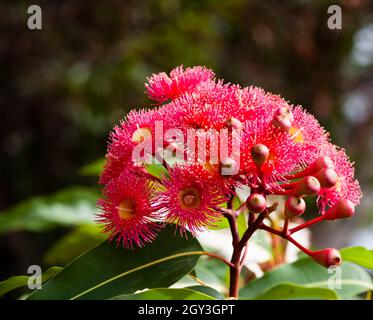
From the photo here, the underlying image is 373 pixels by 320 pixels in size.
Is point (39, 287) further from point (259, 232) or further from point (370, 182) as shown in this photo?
point (370, 182)

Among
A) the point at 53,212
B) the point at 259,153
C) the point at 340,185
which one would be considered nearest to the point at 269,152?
the point at 259,153

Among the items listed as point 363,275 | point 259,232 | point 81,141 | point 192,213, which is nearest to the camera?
point 192,213

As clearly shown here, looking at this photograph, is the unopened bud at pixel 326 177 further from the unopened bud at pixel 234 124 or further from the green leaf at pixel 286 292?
the green leaf at pixel 286 292

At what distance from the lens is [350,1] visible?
14.6 ft

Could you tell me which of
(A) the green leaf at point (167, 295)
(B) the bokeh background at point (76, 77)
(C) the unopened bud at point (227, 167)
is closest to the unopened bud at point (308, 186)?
(C) the unopened bud at point (227, 167)

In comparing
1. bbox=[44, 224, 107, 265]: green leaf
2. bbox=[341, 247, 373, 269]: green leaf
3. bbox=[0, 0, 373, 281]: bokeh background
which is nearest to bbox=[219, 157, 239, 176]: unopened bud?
bbox=[341, 247, 373, 269]: green leaf

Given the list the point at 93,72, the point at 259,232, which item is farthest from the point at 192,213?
the point at 93,72

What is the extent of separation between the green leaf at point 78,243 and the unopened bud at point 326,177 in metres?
0.92

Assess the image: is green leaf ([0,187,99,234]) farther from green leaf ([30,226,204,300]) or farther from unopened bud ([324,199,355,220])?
unopened bud ([324,199,355,220])

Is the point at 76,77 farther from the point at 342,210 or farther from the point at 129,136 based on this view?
the point at 342,210

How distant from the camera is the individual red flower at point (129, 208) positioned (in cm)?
86

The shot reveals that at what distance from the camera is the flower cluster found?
82 cm

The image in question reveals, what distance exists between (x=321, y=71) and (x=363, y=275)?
367 centimetres

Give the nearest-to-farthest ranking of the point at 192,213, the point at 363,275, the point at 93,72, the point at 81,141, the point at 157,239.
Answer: the point at 192,213 → the point at 157,239 → the point at 363,275 → the point at 93,72 → the point at 81,141
